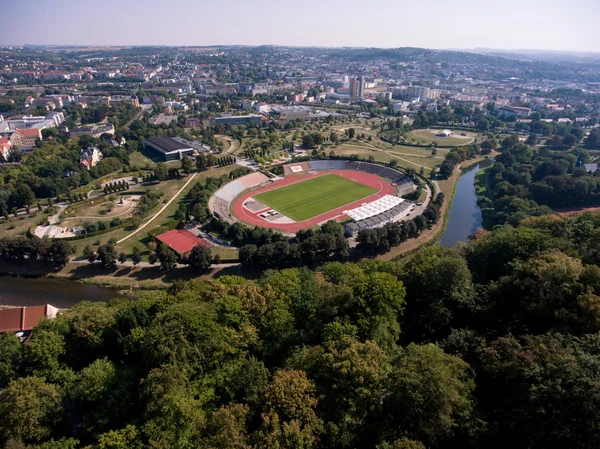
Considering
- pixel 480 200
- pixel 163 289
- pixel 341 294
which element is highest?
pixel 341 294

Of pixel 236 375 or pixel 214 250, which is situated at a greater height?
pixel 236 375

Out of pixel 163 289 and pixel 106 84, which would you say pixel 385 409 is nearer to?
pixel 163 289

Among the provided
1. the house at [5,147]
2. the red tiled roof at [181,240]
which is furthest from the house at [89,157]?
the red tiled roof at [181,240]

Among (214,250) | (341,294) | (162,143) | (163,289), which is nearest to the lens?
(341,294)

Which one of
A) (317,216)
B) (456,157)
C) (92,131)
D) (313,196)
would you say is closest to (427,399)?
(317,216)

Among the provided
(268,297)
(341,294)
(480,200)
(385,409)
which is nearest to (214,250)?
(268,297)

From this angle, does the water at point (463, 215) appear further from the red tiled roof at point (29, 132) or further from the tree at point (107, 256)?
the red tiled roof at point (29, 132)
